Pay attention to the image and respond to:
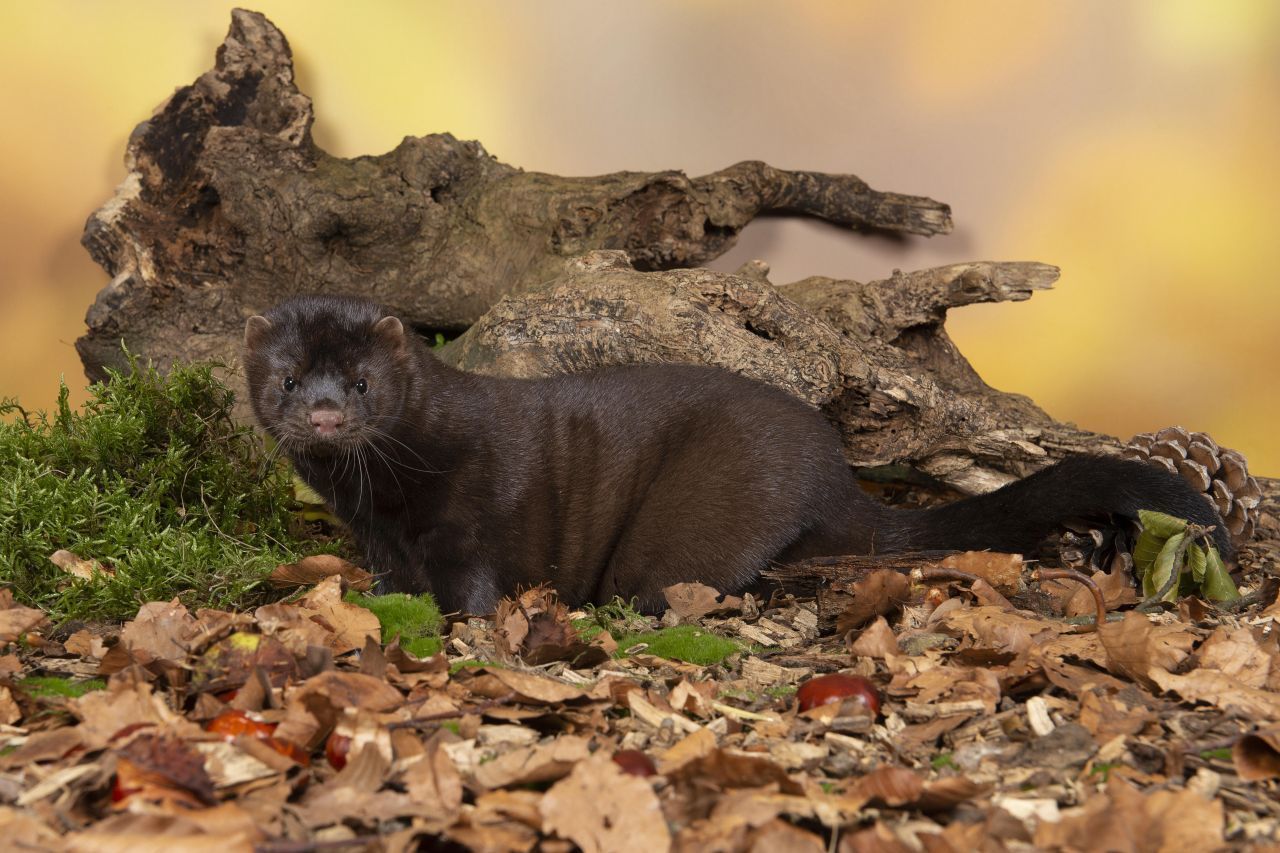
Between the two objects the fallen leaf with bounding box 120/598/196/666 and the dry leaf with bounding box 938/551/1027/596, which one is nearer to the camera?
the fallen leaf with bounding box 120/598/196/666

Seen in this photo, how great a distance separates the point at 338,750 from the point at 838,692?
1.40 metres

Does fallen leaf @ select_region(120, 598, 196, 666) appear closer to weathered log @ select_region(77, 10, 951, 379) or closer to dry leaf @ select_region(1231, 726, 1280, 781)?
dry leaf @ select_region(1231, 726, 1280, 781)

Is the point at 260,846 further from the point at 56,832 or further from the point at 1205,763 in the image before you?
the point at 1205,763

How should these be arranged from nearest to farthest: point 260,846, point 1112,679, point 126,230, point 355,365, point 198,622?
1. point 260,846
2. point 1112,679
3. point 198,622
4. point 355,365
5. point 126,230

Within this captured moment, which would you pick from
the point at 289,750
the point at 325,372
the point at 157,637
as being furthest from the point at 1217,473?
the point at 157,637

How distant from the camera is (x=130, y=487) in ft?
17.9

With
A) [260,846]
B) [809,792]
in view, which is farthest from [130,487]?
[809,792]

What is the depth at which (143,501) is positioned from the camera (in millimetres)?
5348

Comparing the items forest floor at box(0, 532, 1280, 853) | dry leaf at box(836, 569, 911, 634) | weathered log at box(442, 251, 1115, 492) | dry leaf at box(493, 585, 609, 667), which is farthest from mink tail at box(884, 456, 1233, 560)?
dry leaf at box(493, 585, 609, 667)

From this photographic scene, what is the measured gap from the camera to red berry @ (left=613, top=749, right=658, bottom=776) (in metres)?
2.71

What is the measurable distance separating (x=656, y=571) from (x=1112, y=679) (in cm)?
229

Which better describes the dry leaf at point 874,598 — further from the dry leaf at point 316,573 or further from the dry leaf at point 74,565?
the dry leaf at point 74,565

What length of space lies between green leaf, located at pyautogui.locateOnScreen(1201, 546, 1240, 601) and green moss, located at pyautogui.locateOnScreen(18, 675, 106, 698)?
4304 millimetres

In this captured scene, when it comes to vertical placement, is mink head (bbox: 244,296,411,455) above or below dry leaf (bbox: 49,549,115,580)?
above
